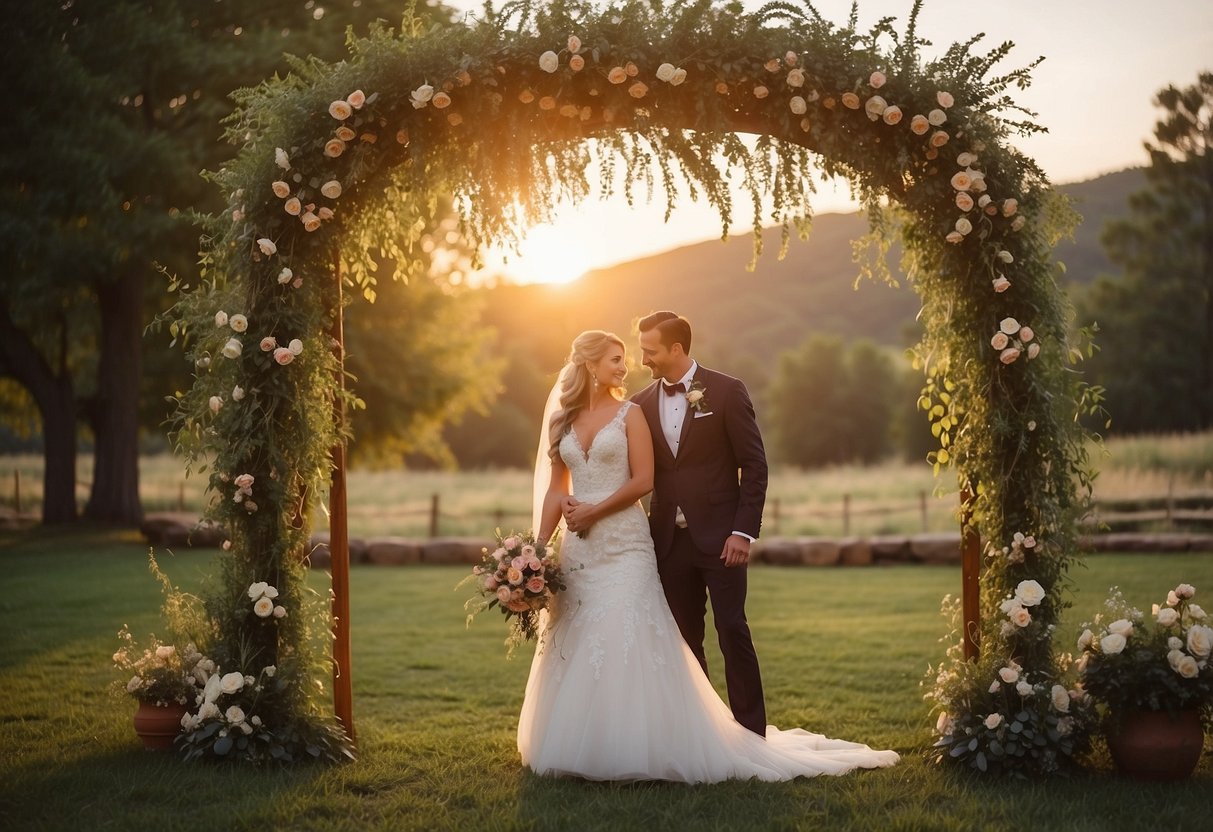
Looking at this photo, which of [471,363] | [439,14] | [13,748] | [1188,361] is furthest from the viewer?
[1188,361]

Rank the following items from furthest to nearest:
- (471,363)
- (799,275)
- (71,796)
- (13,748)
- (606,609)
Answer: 1. (799,275)
2. (471,363)
3. (13,748)
4. (606,609)
5. (71,796)

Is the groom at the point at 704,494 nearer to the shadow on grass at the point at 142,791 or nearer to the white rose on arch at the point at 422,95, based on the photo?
the white rose on arch at the point at 422,95

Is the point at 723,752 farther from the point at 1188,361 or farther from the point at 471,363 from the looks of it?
the point at 1188,361

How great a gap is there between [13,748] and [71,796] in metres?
1.26

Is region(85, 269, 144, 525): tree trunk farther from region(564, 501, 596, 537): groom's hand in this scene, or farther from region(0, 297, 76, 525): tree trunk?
region(564, 501, 596, 537): groom's hand

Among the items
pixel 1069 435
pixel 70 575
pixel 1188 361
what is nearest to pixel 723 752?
pixel 1069 435

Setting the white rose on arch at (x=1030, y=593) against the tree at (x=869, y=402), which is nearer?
the white rose on arch at (x=1030, y=593)

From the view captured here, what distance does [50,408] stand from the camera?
63.8ft

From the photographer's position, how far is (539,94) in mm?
5980

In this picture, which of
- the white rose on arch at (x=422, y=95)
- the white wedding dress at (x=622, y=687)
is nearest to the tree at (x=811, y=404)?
the white wedding dress at (x=622, y=687)

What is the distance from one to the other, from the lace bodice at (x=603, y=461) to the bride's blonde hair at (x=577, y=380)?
16 centimetres

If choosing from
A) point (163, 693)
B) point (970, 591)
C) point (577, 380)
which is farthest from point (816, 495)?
point (163, 693)

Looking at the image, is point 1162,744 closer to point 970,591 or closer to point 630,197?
point 970,591

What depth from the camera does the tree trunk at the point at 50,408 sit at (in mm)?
19312
